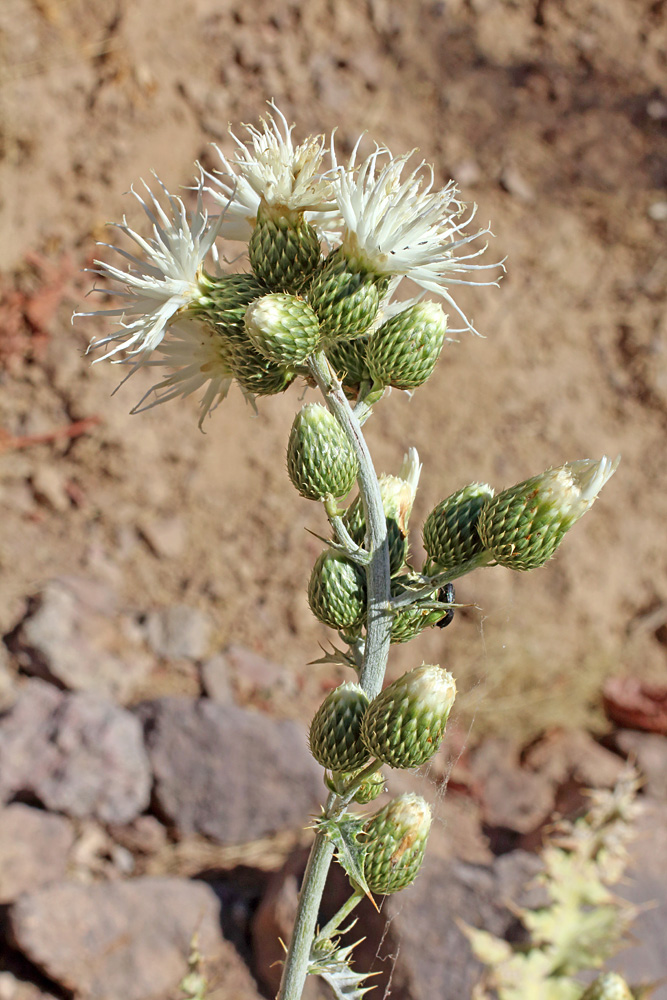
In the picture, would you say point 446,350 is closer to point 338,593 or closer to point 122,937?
point 122,937

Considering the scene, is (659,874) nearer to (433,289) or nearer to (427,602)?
(427,602)

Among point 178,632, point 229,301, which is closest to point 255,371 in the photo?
point 229,301

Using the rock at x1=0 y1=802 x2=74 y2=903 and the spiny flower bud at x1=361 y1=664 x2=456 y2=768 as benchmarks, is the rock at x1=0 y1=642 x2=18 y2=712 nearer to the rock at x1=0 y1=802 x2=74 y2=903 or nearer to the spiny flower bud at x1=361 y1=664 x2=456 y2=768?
the rock at x1=0 y1=802 x2=74 y2=903

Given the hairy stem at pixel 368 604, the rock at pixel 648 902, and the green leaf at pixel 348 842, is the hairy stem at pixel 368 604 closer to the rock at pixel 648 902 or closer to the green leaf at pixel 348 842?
the green leaf at pixel 348 842

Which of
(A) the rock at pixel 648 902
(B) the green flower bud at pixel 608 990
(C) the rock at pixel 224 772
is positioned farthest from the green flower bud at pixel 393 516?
(C) the rock at pixel 224 772

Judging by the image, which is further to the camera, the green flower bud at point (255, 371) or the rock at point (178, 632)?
the rock at point (178, 632)

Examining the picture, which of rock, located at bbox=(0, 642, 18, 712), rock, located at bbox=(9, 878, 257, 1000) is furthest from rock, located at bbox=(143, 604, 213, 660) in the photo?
rock, located at bbox=(9, 878, 257, 1000)
